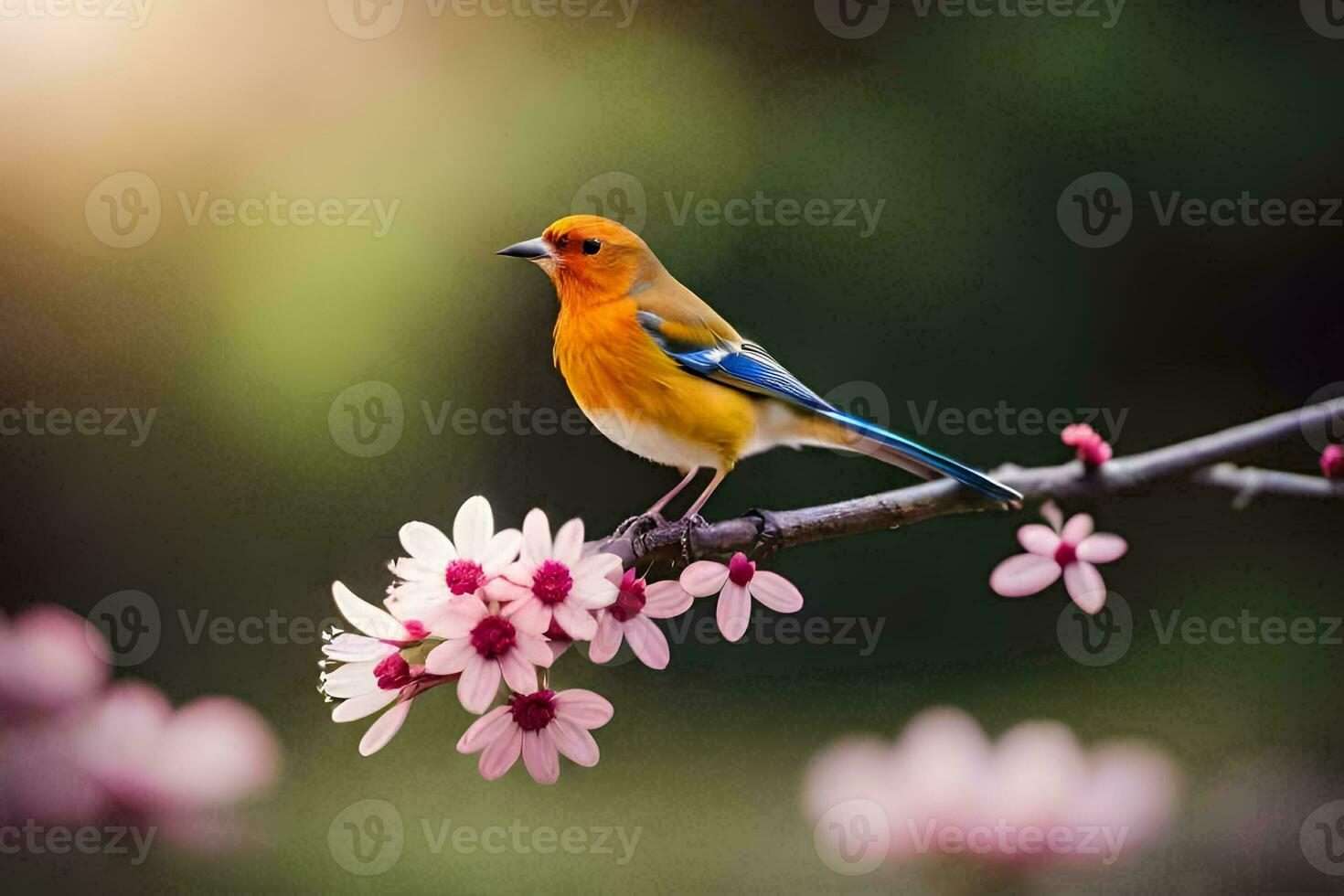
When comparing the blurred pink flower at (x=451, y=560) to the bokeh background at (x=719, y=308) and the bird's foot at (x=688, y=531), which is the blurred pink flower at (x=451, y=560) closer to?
the bird's foot at (x=688, y=531)

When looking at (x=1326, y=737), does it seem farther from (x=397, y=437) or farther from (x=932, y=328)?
(x=397, y=437)

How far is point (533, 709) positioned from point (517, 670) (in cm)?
8

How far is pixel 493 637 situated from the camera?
913 millimetres

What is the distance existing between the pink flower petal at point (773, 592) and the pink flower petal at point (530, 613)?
18 centimetres

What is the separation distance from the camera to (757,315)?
64.1 inches

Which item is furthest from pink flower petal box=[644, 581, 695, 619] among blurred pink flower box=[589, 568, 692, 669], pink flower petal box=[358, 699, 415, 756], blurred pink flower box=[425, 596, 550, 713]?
pink flower petal box=[358, 699, 415, 756]

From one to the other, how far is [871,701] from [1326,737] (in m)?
0.60

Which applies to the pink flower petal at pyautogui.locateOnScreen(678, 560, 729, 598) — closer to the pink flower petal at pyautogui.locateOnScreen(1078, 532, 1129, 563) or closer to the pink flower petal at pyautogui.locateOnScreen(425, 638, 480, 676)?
the pink flower petal at pyautogui.locateOnScreen(425, 638, 480, 676)

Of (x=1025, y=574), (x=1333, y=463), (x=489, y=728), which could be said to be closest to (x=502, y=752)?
(x=489, y=728)

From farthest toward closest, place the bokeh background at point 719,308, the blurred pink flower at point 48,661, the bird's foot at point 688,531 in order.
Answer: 1. the bokeh background at point 719,308
2. the blurred pink flower at point 48,661
3. the bird's foot at point 688,531

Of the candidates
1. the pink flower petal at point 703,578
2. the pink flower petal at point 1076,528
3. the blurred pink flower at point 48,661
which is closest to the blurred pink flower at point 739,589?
the pink flower petal at point 703,578

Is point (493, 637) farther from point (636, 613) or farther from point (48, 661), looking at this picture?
point (48, 661)

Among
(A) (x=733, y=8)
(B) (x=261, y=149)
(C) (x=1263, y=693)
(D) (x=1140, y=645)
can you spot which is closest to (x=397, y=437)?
(B) (x=261, y=149)

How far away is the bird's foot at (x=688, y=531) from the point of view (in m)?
1.02
